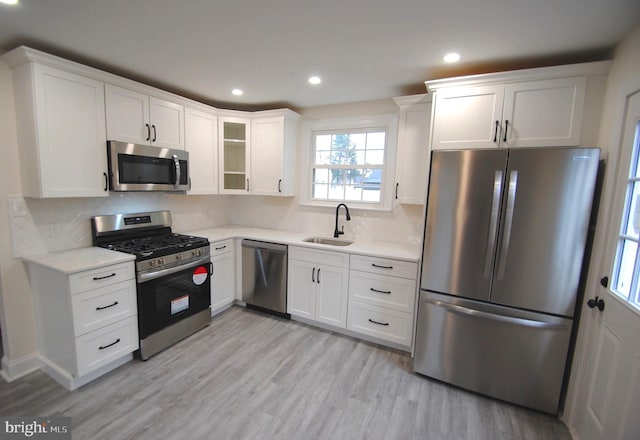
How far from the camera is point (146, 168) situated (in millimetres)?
2611

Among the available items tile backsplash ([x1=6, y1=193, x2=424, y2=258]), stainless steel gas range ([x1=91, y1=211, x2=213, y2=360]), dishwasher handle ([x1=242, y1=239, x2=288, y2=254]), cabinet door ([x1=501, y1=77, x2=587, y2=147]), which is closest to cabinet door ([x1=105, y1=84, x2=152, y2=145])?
tile backsplash ([x1=6, y1=193, x2=424, y2=258])

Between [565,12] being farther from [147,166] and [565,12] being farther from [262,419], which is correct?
[147,166]

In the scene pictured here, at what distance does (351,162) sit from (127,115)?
89.7 inches

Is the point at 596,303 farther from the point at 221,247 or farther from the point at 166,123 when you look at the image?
the point at 166,123

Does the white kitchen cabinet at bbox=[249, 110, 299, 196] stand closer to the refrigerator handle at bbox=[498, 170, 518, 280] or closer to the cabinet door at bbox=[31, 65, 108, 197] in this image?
the cabinet door at bbox=[31, 65, 108, 197]

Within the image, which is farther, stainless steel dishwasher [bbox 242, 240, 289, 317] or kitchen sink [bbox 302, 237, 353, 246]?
kitchen sink [bbox 302, 237, 353, 246]

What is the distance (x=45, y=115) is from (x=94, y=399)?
204cm

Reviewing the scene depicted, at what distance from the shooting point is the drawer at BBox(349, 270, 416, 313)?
8.32 feet

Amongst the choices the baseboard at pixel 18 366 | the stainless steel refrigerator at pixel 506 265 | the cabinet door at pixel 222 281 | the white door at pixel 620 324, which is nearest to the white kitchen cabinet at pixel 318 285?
the cabinet door at pixel 222 281

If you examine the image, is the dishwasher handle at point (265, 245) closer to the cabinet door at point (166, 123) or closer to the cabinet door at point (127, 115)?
the cabinet door at point (166, 123)

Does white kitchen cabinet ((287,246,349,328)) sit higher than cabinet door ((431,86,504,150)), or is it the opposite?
cabinet door ((431,86,504,150))

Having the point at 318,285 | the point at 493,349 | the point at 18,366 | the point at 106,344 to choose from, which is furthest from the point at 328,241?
the point at 18,366

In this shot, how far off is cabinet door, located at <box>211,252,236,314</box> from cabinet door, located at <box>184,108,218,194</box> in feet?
2.70

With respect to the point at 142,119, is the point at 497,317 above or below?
below
